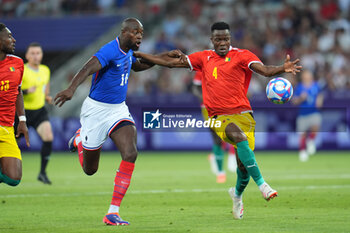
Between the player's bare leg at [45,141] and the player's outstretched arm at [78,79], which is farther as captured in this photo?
the player's bare leg at [45,141]

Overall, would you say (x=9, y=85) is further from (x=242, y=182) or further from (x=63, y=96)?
(x=242, y=182)

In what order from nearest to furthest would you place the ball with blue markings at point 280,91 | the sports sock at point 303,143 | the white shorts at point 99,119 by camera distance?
the white shorts at point 99,119 < the ball with blue markings at point 280,91 < the sports sock at point 303,143

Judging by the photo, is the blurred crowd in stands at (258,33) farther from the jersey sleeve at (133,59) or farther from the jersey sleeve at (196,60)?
the jersey sleeve at (133,59)

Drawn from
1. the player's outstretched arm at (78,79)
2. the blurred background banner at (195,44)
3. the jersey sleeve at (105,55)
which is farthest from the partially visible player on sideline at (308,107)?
the player's outstretched arm at (78,79)

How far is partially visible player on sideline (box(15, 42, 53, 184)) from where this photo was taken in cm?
A: 1420

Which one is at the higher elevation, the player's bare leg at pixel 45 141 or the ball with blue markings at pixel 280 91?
the ball with blue markings at pixel 280 91

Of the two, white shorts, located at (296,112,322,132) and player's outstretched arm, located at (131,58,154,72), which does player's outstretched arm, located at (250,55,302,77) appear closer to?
player's outstretched arm, located at (131,58,154,72)

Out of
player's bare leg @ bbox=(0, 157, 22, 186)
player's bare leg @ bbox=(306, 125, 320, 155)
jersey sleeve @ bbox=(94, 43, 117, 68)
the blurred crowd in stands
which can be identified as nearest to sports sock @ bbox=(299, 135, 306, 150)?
player's bare leg @ bbox=(306, 125, 320, 155)

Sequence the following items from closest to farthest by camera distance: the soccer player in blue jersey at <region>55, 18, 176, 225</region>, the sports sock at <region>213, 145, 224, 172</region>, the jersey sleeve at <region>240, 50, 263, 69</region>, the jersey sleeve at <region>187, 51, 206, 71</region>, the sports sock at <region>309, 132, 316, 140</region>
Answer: the soccer player in blue jersey at <region>55, 18, 176, 225</region>
the jersey sleeve at <region>240, 50, 263, 69</region>
the jersey sleeve at <region>187, 51, 206, 71</region>
the sports sock at <region>213, 145, 224, 172</region>
the sports sock at <region>309, 132, 316, 140</region>

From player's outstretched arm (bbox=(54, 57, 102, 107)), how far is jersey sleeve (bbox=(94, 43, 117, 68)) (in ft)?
0.21

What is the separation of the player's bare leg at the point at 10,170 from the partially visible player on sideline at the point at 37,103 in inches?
204

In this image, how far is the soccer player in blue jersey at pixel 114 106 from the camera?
28.7ft

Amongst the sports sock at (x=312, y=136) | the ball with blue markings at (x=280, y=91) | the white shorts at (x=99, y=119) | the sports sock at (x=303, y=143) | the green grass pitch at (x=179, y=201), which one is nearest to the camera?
the green grass pitch at (x=179, y=201)

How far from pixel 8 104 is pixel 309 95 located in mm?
14887
